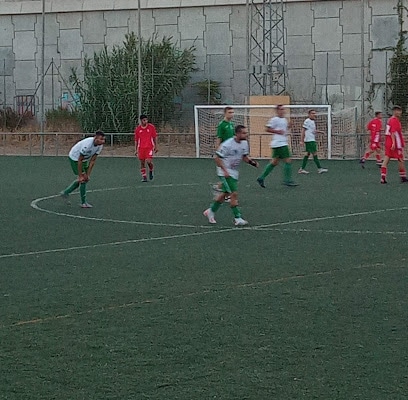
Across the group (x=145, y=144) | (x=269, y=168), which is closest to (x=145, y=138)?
(x=145, y=144)

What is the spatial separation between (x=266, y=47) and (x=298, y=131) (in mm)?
4741

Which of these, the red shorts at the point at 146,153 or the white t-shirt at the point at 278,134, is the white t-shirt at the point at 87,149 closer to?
the white t-shirt at the point at 278,134

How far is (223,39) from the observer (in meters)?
36.3

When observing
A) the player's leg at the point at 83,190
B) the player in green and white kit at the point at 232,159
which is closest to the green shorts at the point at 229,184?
the player in green and white kit at the point at 232,159

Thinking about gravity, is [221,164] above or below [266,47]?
below

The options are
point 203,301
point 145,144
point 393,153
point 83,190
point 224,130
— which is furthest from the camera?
point 145,144

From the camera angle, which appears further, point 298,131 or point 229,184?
point 298,131

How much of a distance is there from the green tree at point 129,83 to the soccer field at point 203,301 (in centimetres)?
1858

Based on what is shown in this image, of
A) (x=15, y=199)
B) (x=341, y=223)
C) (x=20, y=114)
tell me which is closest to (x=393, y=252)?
(x=341, y=223)

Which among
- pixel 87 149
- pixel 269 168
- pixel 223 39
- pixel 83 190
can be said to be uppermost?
pixel 223 39

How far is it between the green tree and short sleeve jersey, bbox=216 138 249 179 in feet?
69.9

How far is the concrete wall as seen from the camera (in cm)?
3394

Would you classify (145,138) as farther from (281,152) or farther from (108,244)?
(108,244)

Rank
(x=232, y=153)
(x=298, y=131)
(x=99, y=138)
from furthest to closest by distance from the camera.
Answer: (x=298, y=131) < (x=99, y=138) < (x=232, y=153)
